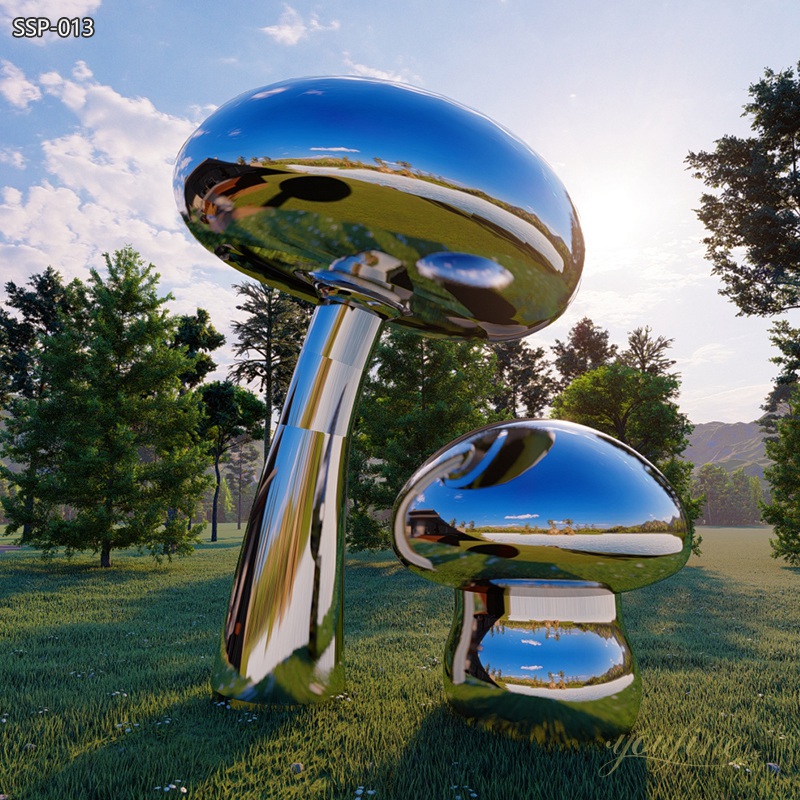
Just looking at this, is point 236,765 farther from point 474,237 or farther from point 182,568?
point 182,568

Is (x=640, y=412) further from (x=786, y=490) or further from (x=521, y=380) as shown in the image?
(x=521, y=380)

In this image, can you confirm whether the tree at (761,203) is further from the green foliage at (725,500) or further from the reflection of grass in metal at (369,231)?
the green foliage at (725,500)

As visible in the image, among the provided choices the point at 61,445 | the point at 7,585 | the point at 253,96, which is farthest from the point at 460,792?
the point at 61,445

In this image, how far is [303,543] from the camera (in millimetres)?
3527

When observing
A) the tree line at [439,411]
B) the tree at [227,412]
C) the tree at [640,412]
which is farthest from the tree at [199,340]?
the tree at [640,412]

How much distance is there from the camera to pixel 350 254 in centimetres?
342

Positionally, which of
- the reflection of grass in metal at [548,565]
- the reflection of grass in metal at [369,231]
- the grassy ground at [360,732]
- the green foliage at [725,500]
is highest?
the reflection of grass in metal at [369,231]

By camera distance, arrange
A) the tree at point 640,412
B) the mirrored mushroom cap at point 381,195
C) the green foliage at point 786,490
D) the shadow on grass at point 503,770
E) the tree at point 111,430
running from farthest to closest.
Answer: the tree at point 640,412, the green foliage at point 786,490, the tree at point 111,430, the mirrored mushroom cap at point 381,195, the shadow on grass at point 503,770

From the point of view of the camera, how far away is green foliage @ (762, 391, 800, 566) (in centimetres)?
1995

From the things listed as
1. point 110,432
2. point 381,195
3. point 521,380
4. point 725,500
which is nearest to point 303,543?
point 381,195

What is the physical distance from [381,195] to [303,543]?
213 centimetres

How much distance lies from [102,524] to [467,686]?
46.9ft

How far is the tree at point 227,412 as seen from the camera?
1234 inches

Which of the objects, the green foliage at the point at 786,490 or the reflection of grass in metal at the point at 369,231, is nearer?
the reflection of grass in metal at the point at 369,231
